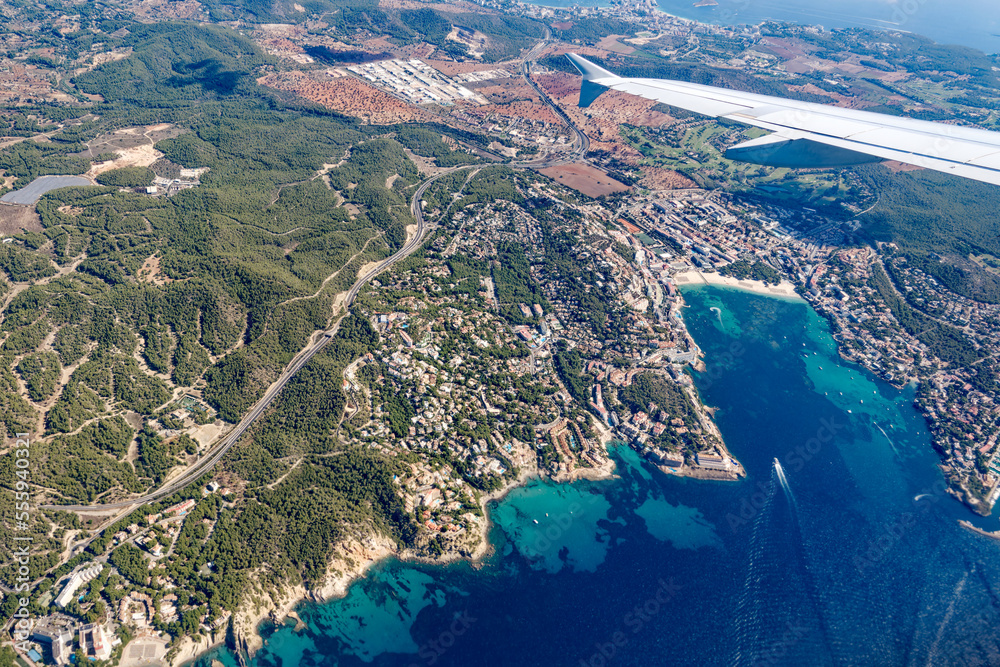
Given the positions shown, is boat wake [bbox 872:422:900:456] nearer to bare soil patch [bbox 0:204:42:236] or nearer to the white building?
the white building

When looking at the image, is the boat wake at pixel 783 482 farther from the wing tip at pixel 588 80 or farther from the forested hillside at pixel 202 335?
the wing tip at pixel 588 80

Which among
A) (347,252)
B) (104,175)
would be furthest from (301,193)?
(104,175)

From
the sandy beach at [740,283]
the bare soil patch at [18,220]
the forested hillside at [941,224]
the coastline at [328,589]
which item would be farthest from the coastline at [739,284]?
the bare soil patch at [18,220]

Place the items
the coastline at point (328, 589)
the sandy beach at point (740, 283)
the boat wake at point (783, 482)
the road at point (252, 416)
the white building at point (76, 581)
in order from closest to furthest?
1. the white building at point (76, 581)
2. the coastline at point (328, 589)
3. the road at point (252, 416)
4. the boat wake at point (783, 482)
5. the sandy beach at point (740, 283)

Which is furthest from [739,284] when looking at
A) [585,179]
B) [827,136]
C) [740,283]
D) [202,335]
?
[202,335]

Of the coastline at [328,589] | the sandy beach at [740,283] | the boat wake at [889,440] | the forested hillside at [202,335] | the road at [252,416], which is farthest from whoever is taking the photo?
the sandy beach at [740,283]

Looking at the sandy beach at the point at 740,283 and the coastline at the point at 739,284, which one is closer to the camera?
the coastline at the point at 739,284

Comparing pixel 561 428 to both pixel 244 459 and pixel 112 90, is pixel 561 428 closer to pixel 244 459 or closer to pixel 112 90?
pixel 244 459
